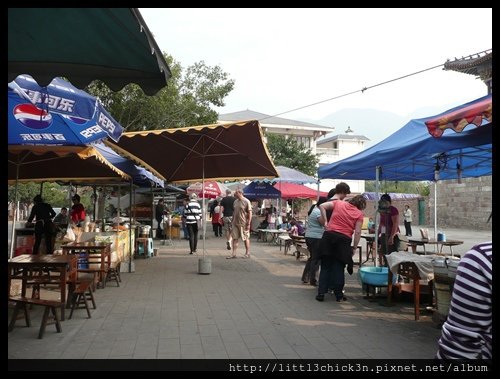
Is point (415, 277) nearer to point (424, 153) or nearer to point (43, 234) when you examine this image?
point (424, 153)

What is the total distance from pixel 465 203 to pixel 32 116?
29.7 m

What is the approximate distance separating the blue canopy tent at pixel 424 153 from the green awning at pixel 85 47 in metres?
2.89

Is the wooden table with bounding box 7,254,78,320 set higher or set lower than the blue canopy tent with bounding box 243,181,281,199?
lower

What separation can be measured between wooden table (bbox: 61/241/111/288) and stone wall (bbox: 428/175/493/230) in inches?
941

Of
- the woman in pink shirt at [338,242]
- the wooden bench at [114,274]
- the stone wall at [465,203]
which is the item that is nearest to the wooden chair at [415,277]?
the woman in pink shirt at [338,242]

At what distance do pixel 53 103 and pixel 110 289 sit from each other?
4.39 m

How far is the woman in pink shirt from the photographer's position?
6.53 metres

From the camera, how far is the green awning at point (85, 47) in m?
2.47

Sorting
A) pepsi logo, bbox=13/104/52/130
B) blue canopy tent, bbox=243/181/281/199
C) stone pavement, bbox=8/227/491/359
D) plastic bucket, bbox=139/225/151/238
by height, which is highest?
pepsi logo, bbox=13/104/52/130

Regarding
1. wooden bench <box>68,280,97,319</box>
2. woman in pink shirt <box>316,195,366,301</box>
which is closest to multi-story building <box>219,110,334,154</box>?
woman in pink shirt <box>316,195,366,301</box>

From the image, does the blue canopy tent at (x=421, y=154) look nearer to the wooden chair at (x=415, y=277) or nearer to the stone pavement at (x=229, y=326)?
the wooden chair at (x=415, y=277)

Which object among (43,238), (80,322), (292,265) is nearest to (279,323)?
(80,322)

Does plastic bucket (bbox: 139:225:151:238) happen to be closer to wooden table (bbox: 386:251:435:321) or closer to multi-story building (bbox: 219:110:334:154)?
wooden table (bbox: 386:251:435:321)

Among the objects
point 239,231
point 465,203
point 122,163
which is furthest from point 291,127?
point 122,163
